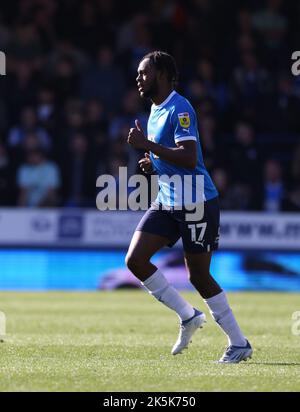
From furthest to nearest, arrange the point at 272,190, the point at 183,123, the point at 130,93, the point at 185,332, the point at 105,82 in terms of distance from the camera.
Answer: the point at 105,82 → the point at 130,93 → the point at 272,190 → the point at 185,332 → the point at 183,123

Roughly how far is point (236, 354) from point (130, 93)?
11.8 m

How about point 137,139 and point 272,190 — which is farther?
point 272,190

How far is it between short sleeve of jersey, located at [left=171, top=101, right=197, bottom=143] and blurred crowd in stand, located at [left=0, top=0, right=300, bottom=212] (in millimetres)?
9892

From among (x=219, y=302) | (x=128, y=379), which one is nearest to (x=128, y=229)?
(x=219, y=302)

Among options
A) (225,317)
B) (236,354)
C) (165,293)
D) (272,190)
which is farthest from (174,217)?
(272,190)

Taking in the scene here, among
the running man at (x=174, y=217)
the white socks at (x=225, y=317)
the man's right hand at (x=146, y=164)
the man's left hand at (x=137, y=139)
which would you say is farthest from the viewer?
the man's right hand at (x=146, y=164)

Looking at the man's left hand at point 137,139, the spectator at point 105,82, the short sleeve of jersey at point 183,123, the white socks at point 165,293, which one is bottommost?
the white socks at point 165,293

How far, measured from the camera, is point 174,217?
8.67m

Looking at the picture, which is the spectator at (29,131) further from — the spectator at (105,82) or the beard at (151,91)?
the beard at (151,91)

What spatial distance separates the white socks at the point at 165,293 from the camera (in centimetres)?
881

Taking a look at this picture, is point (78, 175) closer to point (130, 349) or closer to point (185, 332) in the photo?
point (130, 349)

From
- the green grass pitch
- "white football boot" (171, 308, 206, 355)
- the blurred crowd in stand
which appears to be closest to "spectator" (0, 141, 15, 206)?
the blurred crowd in stand

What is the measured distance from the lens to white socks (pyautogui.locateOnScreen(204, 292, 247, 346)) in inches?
338

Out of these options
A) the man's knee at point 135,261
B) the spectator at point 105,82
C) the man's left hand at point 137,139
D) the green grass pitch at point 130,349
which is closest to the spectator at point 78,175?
the spectator at point 105,82
